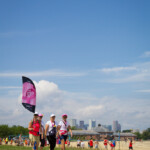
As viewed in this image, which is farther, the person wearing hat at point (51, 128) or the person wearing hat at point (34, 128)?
the person wearing hat at point (51, 128)

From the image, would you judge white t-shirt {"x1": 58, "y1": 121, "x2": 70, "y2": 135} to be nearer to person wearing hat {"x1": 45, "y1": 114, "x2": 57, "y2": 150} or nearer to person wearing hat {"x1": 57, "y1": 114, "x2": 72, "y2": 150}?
person wearing hat {"x1": 57, "y1": 114, "x2": 72, "y2": 150}

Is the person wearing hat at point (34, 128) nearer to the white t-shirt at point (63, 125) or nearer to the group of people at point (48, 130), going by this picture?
the group of people at point (48, 130)

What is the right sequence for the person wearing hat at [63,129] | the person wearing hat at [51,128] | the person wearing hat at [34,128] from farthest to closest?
the person wearing hat at [63,129] → the person wearing hat at [51,128] → the person wearing hat at [34,128]

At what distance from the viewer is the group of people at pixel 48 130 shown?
1102 centimetres

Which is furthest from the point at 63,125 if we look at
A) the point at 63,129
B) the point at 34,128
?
the point at 34,128

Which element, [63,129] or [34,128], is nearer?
[34,128]

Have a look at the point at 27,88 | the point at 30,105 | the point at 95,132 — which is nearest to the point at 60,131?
the point at 30,105

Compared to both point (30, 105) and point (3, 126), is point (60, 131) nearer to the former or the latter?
point (30, 105)

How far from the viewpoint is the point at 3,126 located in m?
112

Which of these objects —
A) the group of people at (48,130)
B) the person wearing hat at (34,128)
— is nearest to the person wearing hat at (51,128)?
the group of people at (48,130)

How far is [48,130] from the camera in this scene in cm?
1162

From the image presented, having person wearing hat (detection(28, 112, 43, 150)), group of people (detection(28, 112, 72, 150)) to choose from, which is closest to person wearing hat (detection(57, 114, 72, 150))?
group of people (detection(28, 112, 72, 150))

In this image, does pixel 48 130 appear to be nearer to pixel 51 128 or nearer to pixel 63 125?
pixel 51 128

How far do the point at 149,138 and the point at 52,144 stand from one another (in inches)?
7469
